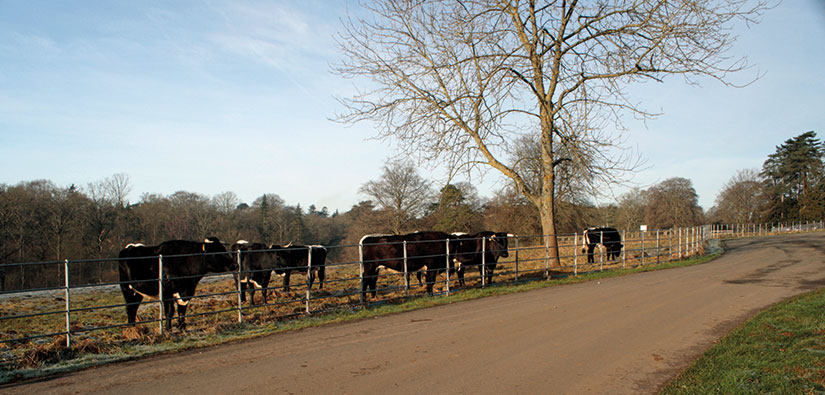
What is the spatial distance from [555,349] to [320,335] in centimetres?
358

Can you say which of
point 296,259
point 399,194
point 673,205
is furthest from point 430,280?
point 673,205

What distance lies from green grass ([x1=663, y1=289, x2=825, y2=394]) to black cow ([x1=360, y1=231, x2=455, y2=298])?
657cm

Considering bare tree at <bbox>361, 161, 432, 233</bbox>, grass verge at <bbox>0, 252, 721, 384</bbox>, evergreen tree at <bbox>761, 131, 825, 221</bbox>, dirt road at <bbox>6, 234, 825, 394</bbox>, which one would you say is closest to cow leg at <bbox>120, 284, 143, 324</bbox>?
grass verge at <bbox>0, 252, 721, 384</bbox>

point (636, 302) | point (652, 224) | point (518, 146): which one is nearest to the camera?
point (636, 302)

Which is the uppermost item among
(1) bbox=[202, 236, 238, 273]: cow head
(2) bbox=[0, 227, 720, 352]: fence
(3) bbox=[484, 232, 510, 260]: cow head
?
(1) bbox=[202, 236, 238, 273]: cow head

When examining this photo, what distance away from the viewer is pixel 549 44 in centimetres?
1684

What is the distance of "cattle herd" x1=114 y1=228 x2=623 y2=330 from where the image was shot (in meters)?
8.53

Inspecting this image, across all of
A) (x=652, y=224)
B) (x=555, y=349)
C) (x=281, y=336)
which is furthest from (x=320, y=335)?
(x=652, y=224)

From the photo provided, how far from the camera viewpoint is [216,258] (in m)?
9.62

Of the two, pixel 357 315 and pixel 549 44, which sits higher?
pixel 549 44

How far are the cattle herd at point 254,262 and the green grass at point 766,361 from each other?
585cm

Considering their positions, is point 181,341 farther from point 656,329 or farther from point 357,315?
point 656,329

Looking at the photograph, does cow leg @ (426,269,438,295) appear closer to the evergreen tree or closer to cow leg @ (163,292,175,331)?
cow leg @ (163,292,175,331)

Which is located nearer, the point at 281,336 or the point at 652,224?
the point at 281,336
